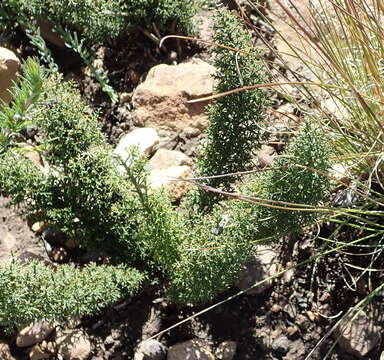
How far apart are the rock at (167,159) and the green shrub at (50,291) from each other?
0.67 m

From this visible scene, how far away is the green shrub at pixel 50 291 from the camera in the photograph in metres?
1.65

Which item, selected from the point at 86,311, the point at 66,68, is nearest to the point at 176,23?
the point at 66,68

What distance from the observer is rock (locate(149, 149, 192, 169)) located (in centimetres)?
244

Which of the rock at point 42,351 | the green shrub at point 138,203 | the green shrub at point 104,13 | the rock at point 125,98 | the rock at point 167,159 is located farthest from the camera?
the rock at point 125,98

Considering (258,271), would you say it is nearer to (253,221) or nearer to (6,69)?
(253,221)

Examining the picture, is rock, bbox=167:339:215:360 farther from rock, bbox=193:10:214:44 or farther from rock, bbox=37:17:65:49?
rock, bbox=37:17:65:49

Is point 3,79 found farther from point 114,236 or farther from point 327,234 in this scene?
point 327,234

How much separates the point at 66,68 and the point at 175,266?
4.70 ft

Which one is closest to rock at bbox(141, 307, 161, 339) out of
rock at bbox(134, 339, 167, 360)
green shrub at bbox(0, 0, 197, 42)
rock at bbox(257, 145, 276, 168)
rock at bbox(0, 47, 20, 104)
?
rock at bbox(134, 339, 167, 360)

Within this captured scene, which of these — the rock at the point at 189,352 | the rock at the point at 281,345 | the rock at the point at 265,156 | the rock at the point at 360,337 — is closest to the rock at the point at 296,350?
the rock at the point at 281,345

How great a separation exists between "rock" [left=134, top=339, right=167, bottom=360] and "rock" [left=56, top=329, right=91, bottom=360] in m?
0.20

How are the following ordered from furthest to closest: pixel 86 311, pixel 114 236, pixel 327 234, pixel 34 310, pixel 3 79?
pixel 3 79 < pixel 327 234 < pixel 114 236 < pixel 86 311 < pixel 34 310

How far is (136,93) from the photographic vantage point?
2.65 metres

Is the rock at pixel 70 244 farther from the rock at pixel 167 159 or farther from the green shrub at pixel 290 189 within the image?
the green shrub at pixel 290 189
